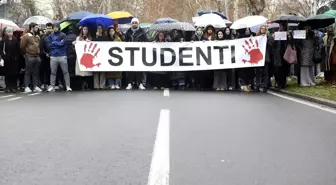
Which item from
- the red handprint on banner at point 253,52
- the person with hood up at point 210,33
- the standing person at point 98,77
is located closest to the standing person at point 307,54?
the red handprint on banner at point 253,52

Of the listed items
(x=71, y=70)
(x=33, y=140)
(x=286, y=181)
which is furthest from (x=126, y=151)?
(x=71, y=70)

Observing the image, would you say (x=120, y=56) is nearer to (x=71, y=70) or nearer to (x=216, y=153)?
(x=71, y=70)

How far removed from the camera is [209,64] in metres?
18.1

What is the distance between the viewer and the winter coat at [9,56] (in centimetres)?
1670

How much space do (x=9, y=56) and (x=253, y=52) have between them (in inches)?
296

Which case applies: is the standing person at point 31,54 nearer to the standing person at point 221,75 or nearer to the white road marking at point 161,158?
the standing person at point 221,75

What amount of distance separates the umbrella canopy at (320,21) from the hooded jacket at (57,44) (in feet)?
25.4

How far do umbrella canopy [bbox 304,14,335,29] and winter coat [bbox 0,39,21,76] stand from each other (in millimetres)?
9193

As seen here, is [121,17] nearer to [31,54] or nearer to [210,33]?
[210,33]

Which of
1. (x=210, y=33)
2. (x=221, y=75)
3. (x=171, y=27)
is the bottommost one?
(x=221, y=75)

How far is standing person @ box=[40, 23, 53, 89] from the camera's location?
17.5m

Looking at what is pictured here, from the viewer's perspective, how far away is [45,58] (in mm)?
17938

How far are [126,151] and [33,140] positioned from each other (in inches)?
57.2

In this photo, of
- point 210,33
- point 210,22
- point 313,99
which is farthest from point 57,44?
point 313,99
